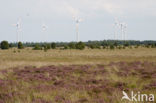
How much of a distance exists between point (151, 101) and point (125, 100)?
3.29 feet

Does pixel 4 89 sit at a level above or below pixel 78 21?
below

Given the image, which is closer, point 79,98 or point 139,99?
point 139,99

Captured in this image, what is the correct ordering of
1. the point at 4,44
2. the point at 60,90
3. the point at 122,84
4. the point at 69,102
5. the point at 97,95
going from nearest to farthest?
1. the point at 69,102
2. the point at 97,95
3. the point at 60,90
4. the point at 122,84
5. the point at 4,44

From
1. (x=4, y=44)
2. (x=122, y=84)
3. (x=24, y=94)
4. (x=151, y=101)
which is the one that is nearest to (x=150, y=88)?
(x=122, y=84)

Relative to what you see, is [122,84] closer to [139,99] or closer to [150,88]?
[150,88]

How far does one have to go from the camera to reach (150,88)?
10305mm

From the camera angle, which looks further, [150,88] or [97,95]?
[150,88]

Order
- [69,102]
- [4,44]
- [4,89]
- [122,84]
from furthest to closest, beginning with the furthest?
[4,44] < [122,84] < [4,89] < [69,102]

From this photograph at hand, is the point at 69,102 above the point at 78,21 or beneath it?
beneath

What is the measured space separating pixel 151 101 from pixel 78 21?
6804 centimetres

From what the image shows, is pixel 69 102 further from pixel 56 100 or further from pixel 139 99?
pixel 139 99

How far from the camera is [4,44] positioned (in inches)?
3939

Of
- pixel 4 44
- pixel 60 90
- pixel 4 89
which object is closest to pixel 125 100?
pixel 60 90

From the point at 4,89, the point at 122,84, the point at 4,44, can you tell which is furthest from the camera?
the point at 4,44
